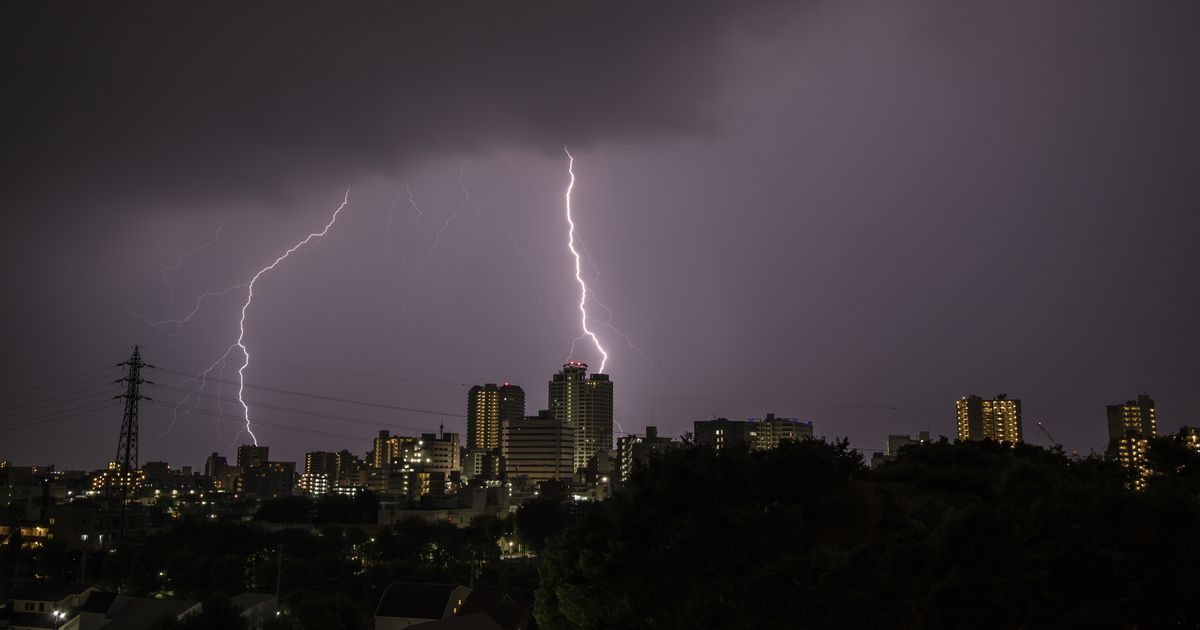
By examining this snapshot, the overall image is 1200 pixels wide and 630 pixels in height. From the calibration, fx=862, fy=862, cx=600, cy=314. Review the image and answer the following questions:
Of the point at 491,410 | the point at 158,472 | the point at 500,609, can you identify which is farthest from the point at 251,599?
the point at 158,472

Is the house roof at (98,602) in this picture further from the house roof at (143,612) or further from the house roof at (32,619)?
the house roof at (32,619)

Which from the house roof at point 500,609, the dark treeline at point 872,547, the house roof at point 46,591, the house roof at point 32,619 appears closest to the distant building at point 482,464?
the house roof at point 46,591

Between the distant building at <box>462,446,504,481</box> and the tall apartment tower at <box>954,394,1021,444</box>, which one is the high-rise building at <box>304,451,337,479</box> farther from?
the tall apartment tower at <box>954,394,1021,444</box>

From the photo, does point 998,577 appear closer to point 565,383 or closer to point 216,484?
point 565,383

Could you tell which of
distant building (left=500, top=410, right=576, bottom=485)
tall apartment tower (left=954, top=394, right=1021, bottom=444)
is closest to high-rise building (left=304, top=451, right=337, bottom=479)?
distant building (left=500, top=410, right=576, bottom=485)

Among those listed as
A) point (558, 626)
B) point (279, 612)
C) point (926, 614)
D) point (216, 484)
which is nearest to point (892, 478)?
point (558, 626)

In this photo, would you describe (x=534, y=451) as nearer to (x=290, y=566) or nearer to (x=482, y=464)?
(x=482, y=464)
